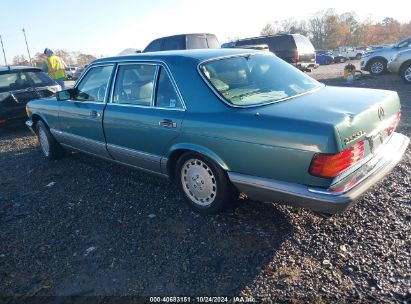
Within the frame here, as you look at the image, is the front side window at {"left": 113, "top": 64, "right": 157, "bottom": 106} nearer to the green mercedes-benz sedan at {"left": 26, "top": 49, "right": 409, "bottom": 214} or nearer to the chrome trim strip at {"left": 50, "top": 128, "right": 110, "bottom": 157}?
the green mercedes-benz sedan at {"left": 26, "top": 49, "right": 409, "bottom": 214}

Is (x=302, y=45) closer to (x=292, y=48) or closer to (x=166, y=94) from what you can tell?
(x=292, y=48)

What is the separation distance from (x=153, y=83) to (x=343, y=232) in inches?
94.2

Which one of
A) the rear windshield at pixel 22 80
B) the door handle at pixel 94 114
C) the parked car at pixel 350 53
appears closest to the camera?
the door handle at pixel 94 114

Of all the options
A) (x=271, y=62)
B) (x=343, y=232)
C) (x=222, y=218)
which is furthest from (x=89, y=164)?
(x=343, y=232)

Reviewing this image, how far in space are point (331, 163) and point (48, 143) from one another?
482cm

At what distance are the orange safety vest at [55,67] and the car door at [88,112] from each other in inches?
253

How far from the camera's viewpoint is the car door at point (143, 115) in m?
3.41

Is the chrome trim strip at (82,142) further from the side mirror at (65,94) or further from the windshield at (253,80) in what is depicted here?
the windshield at (253,80)

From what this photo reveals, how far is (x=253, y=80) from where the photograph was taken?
344cm

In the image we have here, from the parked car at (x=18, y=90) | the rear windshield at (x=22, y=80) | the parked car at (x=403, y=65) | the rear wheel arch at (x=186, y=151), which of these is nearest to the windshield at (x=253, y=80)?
the rear wheel arch at (x=186, y=151)

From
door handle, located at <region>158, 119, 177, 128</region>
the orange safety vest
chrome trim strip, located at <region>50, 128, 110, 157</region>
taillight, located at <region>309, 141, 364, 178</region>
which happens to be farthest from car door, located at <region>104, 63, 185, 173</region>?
the orange safety vest

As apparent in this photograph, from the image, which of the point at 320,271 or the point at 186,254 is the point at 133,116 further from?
the point at 320,271

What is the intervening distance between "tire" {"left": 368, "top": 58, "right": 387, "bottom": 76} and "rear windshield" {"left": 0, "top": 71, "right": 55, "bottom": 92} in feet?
41.2

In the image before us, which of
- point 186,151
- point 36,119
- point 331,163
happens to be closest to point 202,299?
point 331,163
